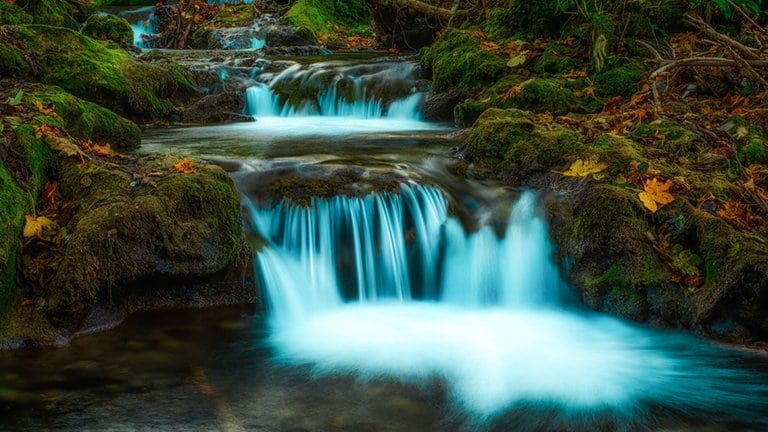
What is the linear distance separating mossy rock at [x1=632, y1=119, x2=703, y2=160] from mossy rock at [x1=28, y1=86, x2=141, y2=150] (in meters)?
5.29

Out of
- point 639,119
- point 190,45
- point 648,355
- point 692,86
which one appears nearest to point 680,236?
point 648,355

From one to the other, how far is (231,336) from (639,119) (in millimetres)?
4749

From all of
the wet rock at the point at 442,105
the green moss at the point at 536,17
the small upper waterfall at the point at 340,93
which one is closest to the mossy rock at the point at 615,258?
the wet rock at the point at 442,105

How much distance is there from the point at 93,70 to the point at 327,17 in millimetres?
12544

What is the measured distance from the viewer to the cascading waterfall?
362cm

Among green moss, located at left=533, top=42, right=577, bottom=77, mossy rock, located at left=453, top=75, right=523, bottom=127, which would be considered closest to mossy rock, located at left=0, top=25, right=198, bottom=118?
mossy rock, located at left=453, top=75, right=523, bottom=127

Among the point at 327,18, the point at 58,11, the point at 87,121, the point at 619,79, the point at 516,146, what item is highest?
the point at 327,18

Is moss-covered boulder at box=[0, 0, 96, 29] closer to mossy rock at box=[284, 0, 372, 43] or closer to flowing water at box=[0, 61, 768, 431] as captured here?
flowing water at box=[0, 61, 768, 431]

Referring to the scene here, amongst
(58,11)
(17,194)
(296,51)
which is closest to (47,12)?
(58,11)

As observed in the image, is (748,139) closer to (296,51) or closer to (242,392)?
(242,392)

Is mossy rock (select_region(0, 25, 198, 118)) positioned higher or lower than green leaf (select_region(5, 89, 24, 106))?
higher

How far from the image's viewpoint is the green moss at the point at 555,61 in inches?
339

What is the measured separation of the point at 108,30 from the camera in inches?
504

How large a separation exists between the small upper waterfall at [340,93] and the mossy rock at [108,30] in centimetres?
375
